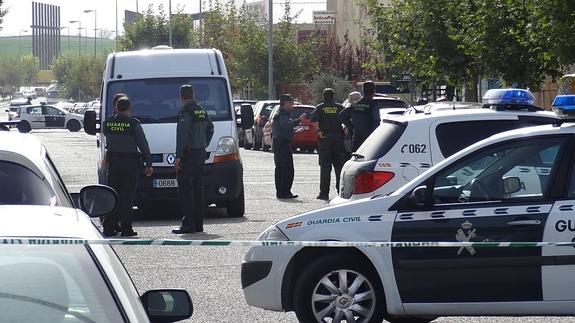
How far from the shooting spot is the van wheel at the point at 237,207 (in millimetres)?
17016

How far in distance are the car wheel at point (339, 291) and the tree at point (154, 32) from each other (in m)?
71.6

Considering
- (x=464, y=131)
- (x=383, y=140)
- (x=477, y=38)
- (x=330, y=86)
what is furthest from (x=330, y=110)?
(x=330, y=86)

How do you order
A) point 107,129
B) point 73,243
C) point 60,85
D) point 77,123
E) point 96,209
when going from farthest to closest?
1. point 60,85
2. point 77,123
3. point 107,129
4. point 96,209
5. point 73,243

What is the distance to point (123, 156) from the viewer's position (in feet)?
48.7

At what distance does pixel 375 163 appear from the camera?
1205cm

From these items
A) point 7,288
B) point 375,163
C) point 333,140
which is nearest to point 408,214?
point 375,163

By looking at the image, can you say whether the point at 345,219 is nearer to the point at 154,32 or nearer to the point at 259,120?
the point at 259,120

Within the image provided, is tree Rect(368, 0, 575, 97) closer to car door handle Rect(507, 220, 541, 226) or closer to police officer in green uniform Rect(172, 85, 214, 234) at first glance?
police officer in green uniform Rect(172, 85, 214, 234)

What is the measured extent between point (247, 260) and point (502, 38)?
18127mm

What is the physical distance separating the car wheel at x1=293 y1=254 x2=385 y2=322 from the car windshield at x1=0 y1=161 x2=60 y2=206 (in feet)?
7.53

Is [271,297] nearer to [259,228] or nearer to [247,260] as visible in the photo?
[247,260]

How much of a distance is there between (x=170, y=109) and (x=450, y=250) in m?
9.76

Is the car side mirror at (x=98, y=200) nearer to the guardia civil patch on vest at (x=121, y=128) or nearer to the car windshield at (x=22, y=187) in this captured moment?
the car windshield at (x=22, y=187)

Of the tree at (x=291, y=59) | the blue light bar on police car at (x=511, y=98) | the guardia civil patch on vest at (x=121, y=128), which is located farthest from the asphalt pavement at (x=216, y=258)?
the tree at (x=291, y=59)
